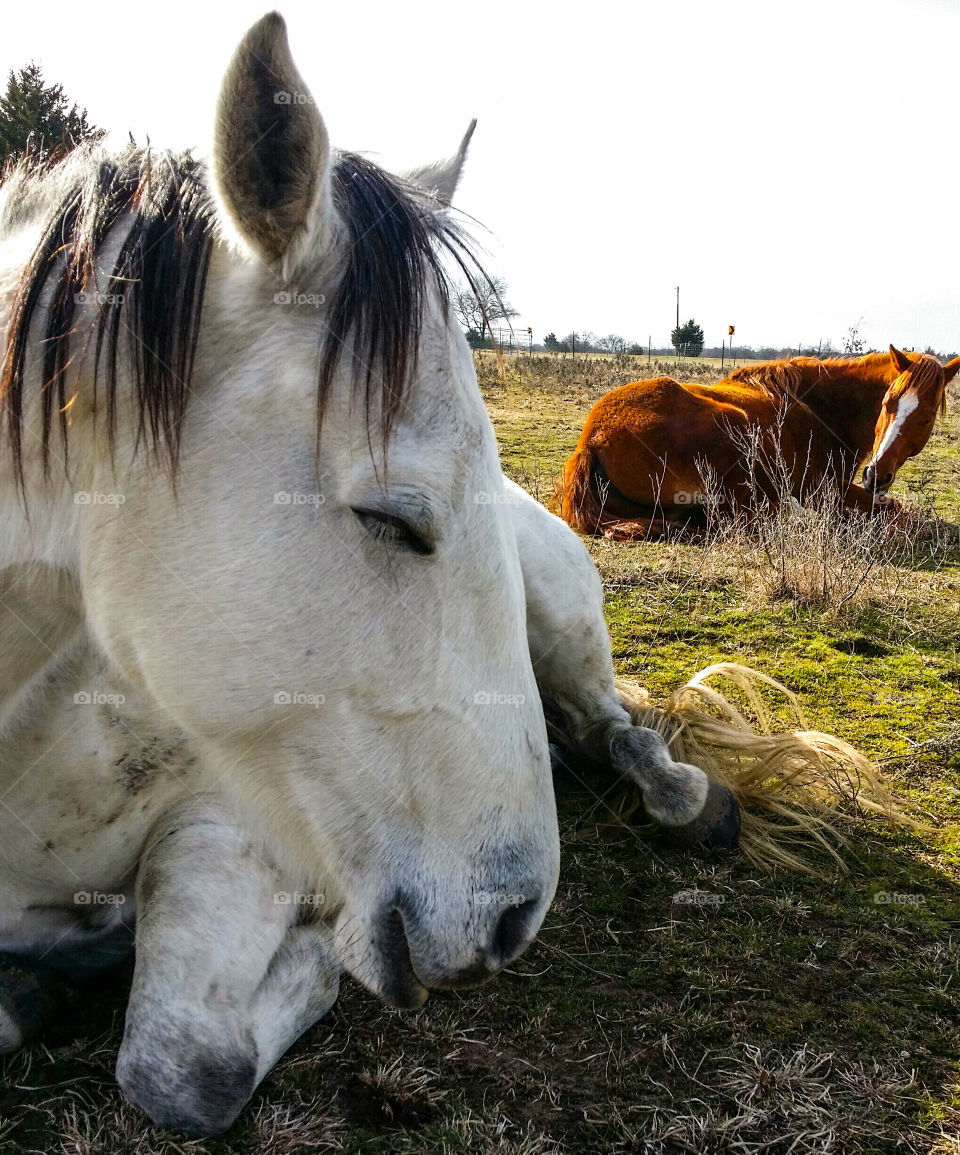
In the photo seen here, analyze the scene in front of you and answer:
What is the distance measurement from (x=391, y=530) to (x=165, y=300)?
557mm

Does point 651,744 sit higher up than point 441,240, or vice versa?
point 441,240

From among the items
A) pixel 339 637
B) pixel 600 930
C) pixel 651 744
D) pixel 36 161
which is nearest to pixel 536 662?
pixel 651 744

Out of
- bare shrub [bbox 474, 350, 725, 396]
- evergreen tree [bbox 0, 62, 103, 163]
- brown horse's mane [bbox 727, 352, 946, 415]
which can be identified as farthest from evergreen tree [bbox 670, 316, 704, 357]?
evergreen tree [bbox 0, 62, 103, 163]

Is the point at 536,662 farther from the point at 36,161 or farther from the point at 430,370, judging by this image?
the point at 36,161

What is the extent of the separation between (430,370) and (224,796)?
1.03m

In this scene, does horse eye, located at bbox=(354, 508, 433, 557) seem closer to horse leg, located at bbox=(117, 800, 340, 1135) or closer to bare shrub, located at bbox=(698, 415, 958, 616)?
horse leg, located at bbox=(117, 800, 340, 1135)

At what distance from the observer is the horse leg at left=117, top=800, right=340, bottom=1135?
Answer: 181 centimetres

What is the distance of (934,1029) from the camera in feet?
7.22

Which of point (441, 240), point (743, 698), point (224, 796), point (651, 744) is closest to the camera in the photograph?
point (441, 240)

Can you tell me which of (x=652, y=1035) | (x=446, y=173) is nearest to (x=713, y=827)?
(x=652, y=1035)

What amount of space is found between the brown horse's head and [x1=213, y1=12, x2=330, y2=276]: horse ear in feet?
24.3

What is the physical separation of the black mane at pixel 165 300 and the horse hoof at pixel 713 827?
6.56 feet

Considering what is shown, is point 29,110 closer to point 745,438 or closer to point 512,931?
point 512,931

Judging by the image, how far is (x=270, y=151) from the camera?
1.50 metres
